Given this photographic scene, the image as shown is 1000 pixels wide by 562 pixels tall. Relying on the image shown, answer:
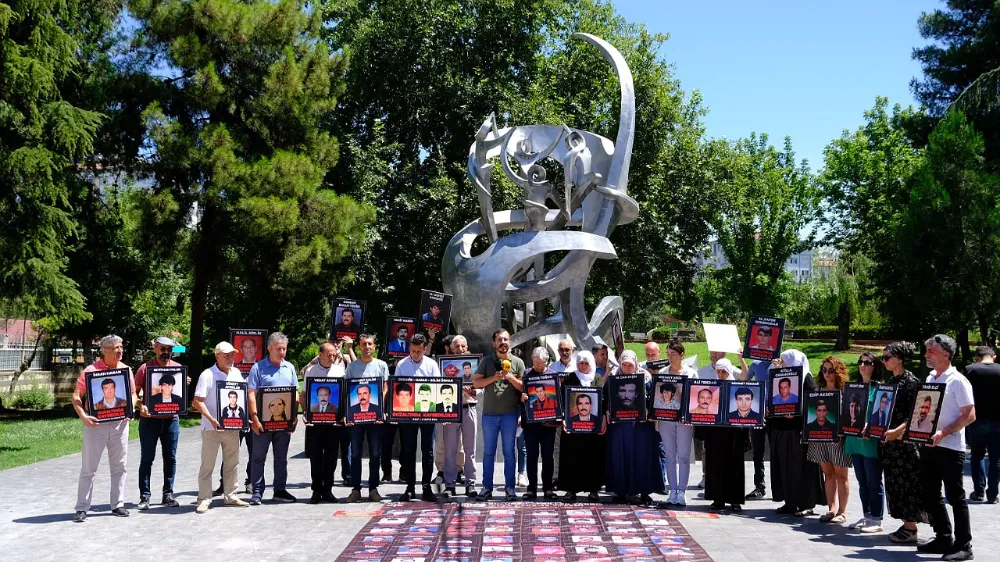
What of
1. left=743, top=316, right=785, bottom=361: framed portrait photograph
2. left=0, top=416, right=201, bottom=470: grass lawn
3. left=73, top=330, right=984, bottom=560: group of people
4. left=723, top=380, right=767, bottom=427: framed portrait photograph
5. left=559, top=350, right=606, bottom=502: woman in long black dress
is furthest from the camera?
left=0, top=416, right=201, bottom=470: grass lawn

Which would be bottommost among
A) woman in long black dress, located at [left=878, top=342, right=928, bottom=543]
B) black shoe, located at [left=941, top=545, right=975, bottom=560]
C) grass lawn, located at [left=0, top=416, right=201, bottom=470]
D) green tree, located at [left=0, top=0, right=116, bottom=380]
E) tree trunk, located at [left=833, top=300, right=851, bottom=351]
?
black shoe, located at [left=941, top=545, right=975, bottom=560]

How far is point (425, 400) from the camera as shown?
33.6 ft

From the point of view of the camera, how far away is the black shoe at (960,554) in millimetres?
7676

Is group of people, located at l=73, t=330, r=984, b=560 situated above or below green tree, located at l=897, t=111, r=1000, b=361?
below

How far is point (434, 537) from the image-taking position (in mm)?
8195

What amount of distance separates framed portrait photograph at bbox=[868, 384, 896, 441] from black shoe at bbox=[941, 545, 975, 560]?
1.11m

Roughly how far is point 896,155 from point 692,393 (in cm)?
3793

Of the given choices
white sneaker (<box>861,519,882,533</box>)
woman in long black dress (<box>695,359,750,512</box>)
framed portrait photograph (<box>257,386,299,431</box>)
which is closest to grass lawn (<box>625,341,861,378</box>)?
woman in long black dress (<box>695,359,750,512</box>)

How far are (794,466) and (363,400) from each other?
4813 mm

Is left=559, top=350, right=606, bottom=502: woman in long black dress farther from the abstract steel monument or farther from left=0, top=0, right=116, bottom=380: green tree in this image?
left=0, top=0, right=116, bottom=380: green tree

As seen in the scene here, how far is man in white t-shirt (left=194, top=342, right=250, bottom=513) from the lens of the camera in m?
9.83

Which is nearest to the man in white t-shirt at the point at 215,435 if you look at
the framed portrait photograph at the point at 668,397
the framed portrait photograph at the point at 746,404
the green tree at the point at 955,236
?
the framed portrait photograph at the point at 668,397

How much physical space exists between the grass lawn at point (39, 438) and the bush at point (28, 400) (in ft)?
11.8

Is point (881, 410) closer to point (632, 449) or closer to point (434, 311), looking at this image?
point (632, 449)
